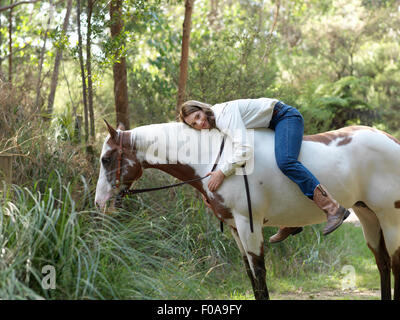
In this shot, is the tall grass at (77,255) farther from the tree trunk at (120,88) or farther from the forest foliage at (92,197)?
the tree trunk at (120,88)

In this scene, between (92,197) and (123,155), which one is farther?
(92,197)

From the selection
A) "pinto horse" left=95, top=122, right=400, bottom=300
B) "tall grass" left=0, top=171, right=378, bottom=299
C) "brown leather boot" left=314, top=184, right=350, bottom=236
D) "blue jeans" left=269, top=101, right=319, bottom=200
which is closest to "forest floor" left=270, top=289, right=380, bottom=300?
"tall grass" left=0, top=171, right=378, bottom=299

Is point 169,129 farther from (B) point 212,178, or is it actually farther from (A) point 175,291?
(A) point 175,291

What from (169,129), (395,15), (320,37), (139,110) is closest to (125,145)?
(169,129)

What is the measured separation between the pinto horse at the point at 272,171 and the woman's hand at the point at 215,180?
73mm

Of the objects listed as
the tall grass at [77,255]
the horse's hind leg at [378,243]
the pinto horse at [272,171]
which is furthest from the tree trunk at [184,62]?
the horse's hind leg at [378,243]

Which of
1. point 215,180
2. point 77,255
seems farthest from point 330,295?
point 77,255

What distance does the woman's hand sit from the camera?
4082 mm

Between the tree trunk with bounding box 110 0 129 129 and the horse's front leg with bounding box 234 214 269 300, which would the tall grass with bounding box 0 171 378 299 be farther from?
the tree trunk with bounding box 110 0 129 129

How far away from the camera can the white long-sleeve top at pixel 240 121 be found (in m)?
4.04

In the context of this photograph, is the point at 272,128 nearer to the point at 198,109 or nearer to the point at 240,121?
the point at 240,121

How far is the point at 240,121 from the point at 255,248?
1.12 meters

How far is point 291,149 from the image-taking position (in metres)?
4.09

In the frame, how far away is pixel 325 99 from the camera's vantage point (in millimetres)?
13891
